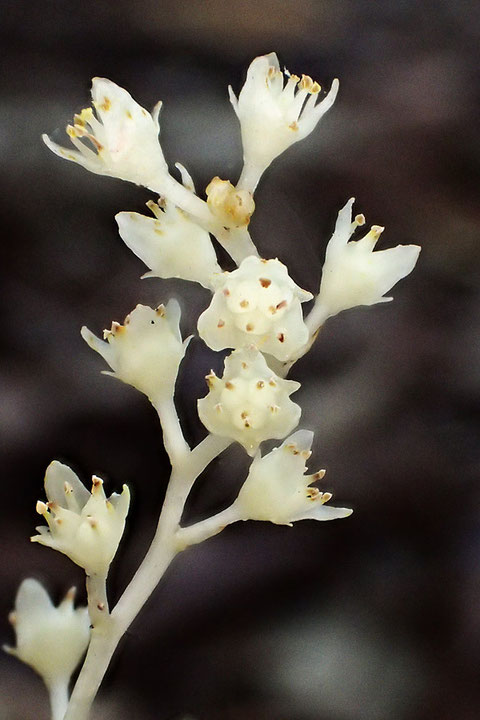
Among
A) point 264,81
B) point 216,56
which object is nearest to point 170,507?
point 264,81

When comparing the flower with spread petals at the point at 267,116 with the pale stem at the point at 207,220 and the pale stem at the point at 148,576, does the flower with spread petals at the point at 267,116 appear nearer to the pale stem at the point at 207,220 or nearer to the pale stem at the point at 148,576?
the pale stem at the point at 207,220

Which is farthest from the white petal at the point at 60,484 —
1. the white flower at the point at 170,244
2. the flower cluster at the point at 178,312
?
the white flower at the point at 170,244

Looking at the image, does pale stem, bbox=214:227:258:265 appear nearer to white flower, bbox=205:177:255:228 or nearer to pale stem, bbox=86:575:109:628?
white flower, bbox=205:177:255:228

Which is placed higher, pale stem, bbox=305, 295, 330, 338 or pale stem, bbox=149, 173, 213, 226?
pale stem, bbox=149, 173, 213, 226

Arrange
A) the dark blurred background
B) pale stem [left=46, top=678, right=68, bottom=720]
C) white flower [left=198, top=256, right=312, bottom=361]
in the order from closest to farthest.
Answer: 1. white flower [left=198, top=256, right=312, bottom=361]
2. pale stem [left=46, top=678, right=68, bottom=720]
3. the dark blurred background

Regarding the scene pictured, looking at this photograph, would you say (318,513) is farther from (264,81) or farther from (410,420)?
(410,420)

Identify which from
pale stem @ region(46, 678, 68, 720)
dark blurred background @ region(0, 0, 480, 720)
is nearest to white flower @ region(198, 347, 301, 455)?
pale stem @ region(46, 678, 68, 720)

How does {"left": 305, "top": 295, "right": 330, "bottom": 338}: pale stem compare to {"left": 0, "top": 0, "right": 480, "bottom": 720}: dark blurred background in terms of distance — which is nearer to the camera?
{"left": 305, "top": 295, "right": 330, "bottom": 338}: pale stem

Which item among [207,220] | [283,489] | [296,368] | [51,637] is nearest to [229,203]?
[207,220]
